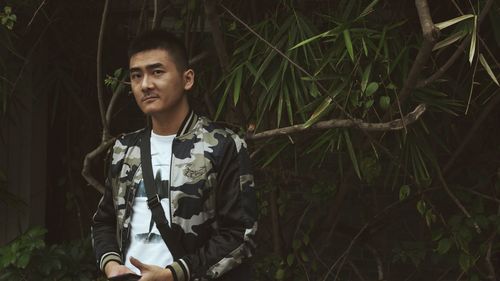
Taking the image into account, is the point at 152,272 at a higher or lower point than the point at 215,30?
lower

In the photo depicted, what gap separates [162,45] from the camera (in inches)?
95.8

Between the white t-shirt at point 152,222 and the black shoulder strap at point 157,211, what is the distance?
0.01 m

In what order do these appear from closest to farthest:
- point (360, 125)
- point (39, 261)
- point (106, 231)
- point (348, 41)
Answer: point (106, 231) → point (360, 125) → point (348, 41) → point (39, 261)

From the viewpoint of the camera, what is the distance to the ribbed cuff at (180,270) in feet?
7.43

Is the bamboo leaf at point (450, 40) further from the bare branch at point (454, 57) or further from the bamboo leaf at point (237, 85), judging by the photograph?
Answer: the bamboo leaf at point (237, 85)

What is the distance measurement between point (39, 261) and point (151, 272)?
2.28m

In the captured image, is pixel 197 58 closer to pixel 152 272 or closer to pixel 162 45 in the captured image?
pixel 162 45

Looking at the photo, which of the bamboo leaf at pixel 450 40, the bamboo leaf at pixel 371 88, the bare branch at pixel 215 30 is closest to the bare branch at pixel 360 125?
the bamboo leaf at pixel 371 88

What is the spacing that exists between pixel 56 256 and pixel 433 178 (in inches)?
77.9

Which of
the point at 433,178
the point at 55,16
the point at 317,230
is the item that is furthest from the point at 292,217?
the point at 55,16

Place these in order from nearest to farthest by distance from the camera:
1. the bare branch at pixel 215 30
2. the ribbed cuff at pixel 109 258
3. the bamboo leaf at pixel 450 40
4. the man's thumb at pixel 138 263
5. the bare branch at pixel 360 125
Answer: the man's thumb at pixel 138 263, the ribbed cuff at pixel 109 258, the bare branch at pixel 360 125, the bamboo leaf at pixel 450 40, the bare branch at pixel 215 30

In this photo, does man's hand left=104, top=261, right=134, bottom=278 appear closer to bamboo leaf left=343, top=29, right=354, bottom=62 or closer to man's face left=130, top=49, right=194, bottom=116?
man's face left=130, top=49, right=194, bottom=116

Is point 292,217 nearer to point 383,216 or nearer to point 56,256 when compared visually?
point 383,216

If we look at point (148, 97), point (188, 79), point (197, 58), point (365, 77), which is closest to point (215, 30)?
point (197, 58)
